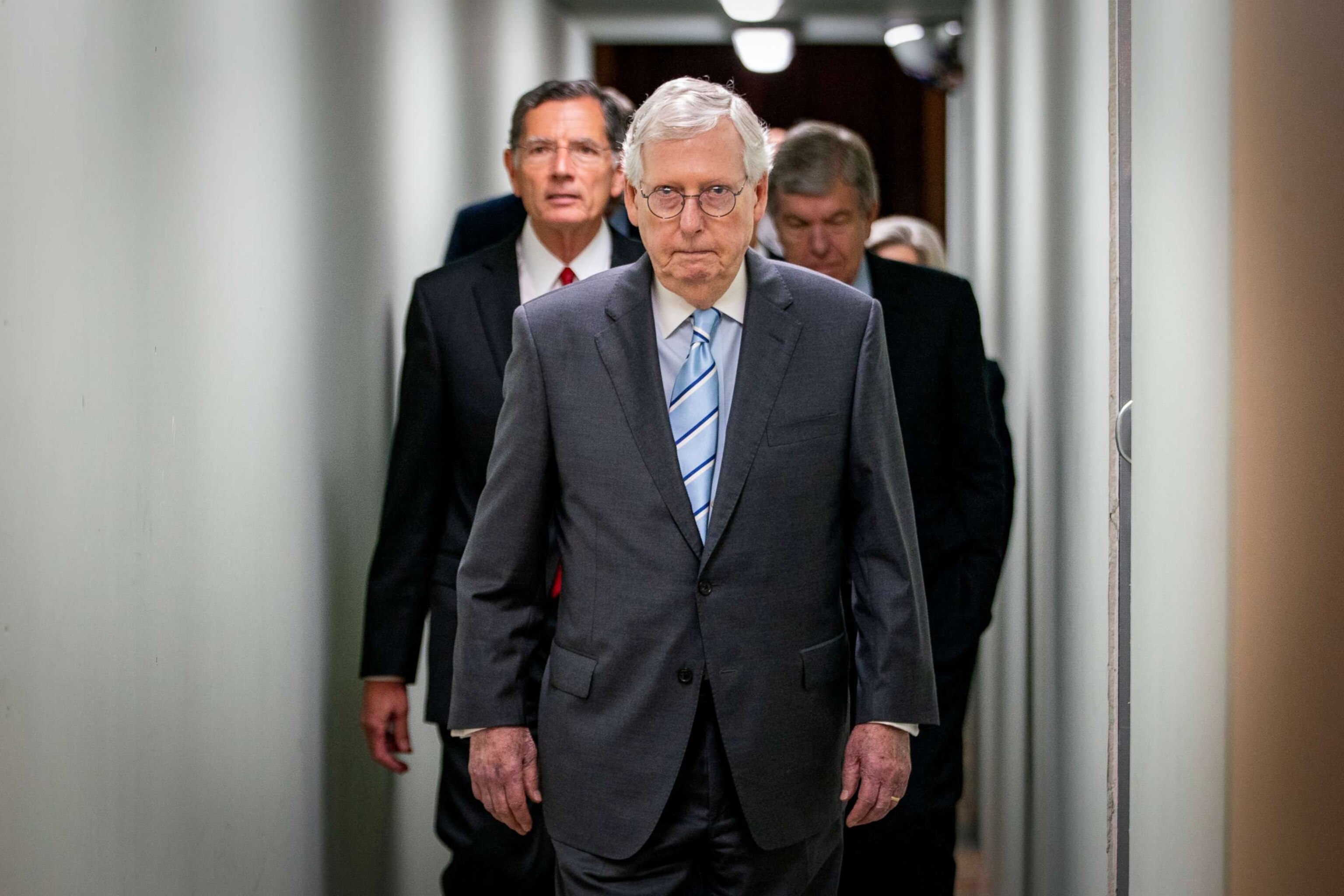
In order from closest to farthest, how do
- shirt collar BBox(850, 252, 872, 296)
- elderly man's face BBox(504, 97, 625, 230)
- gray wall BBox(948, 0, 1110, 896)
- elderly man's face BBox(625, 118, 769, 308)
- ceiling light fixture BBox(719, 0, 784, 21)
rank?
elderly man's face BBox(625, 118, 769, 308) < gray wall BBox(948, 0, 1110, 896) < elderly man's face BBox(504, 97, 625, 230) < shirt collar BBox(850, 252, 872, 296) < ceiling light fixture BBox(719, 0, 784, 21)

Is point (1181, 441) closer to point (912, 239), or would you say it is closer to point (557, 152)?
point (557, 152)

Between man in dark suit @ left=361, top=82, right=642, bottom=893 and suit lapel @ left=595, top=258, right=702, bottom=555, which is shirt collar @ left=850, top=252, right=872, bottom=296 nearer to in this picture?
man in dark suit @ left=361, top=82, right=642, bottom=893

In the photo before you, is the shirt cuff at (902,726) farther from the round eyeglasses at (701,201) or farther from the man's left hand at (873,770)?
the round eyeglasses at (701,201)

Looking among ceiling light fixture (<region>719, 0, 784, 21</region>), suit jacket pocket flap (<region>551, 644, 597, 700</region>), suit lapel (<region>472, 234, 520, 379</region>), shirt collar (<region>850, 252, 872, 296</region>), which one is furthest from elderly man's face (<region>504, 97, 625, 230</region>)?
ceiling light fixture (<region>719, 0, 784, 21</region>)

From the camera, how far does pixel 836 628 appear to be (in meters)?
2.49

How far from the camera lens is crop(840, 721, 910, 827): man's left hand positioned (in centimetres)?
240

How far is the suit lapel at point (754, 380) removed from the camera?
7.76 ft

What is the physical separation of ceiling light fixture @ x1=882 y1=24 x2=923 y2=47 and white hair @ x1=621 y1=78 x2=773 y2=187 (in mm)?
4484

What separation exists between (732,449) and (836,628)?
348mm

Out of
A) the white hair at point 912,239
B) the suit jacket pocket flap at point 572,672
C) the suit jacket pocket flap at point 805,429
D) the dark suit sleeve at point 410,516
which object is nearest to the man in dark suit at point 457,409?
the dark suit sleeve at point 410,516

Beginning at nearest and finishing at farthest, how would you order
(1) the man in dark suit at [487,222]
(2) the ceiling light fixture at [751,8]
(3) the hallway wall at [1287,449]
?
(3) the hallway wall at [1287,449] → (1) the man in dark suit at [487,222] → (2) the ceiling light fixture at [751,8]

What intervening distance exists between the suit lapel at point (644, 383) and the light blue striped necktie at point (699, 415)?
3 centimetres

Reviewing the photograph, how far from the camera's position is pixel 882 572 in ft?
8.01

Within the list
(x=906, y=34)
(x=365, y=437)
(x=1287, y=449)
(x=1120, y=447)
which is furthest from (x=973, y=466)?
(x=906, y=34)
